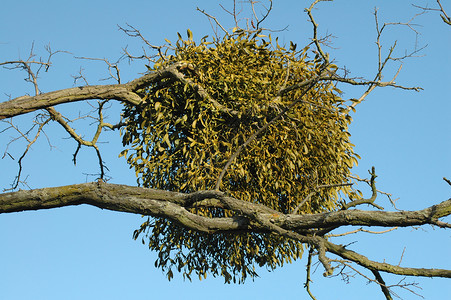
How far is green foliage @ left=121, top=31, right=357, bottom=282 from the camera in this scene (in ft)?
24.0

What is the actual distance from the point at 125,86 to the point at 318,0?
2.59 m

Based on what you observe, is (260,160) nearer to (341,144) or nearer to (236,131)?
(236,131)

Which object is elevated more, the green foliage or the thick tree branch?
the green foliage

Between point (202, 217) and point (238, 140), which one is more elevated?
point (238, 140)

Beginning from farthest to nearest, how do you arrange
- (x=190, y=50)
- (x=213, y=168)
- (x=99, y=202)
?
(x=190, y=50) < (x=213, y=168) < (x=99, y=202)

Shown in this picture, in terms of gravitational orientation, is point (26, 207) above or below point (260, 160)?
below

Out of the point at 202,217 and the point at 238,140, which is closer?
the point at 202,217

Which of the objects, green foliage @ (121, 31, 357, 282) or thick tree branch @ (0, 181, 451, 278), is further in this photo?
green foliage @ (121, 31, 357, 282)

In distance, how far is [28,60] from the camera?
24.7ft

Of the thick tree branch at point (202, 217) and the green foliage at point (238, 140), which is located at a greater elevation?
the green foliage at point (238, 140)

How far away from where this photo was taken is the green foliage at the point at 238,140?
731cm

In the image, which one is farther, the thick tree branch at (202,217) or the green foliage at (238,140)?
the green foliage at (238,140)

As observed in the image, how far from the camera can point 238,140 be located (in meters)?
7.53

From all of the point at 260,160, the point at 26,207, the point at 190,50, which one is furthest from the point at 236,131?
the point at 26,207
